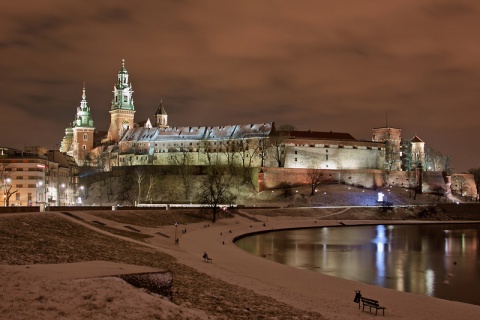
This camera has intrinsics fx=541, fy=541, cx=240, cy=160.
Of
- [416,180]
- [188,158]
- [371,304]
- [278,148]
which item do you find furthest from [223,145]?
[371,304]

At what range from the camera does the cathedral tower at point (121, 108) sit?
14112 centimetres

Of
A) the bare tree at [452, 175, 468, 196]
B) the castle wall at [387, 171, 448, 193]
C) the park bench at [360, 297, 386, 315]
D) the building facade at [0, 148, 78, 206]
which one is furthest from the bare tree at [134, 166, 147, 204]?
the park bench at [360, 297, 386, 315]

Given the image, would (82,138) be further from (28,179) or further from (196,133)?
(28,179)

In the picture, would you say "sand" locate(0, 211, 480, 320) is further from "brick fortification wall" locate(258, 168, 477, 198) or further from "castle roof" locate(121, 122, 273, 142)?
"castle roof" locate(121, 122, 273, 142)

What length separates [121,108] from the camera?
5591 inches

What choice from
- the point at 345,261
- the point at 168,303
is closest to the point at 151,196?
the point at 345,261

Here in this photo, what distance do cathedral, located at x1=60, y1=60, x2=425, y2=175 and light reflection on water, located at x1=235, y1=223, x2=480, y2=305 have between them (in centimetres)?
4072

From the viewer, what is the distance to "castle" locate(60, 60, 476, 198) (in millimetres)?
102625

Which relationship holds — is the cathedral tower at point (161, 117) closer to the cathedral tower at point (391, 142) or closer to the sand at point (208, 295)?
the cathedral tower at point (391, 142)

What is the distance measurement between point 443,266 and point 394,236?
21.5m

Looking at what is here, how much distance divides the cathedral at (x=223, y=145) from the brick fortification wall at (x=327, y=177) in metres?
6.17

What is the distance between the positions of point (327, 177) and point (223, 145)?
30.9 meters

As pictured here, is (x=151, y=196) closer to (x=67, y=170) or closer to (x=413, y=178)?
(x=67, y=170)

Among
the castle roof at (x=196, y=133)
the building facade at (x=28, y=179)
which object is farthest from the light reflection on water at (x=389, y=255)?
the castle roof at (x=196, y=133)
